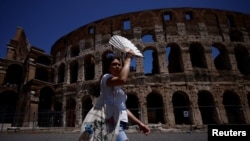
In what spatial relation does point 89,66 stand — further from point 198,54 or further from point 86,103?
point 198,54

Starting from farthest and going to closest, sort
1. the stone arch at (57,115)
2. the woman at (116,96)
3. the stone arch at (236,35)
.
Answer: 1. the stone arch at (236,35)
2. the stone arch at (57,115)
3. the woman at (116,96)

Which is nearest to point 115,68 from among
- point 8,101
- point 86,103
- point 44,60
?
point 86,103

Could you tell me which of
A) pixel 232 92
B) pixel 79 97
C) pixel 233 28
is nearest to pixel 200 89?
pixel 232 92

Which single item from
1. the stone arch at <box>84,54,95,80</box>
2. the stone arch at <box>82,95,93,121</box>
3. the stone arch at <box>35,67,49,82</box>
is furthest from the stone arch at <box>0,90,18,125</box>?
the stone arch at <box>82,95,93,121</box>

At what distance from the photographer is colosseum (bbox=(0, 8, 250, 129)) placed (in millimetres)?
16219

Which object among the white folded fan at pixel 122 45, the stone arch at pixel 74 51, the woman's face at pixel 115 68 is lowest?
the woman's face at pixel 115 68

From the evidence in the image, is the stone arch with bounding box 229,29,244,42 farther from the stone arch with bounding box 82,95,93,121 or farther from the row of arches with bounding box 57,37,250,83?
the stone arch with bounding box 82,95,93,121

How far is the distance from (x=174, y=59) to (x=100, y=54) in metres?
8.47

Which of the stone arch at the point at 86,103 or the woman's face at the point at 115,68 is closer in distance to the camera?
the woman's face at the point at 115,68

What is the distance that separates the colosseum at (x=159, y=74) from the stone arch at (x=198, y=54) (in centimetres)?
10

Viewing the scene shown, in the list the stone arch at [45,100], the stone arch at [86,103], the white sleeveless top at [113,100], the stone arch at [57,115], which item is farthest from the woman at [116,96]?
the stone arch at [45,100]

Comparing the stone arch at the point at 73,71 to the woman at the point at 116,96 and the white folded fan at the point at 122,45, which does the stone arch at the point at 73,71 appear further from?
the woman at the point at 116,96

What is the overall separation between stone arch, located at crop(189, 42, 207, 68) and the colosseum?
0.33ft

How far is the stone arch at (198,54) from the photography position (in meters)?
17.9
